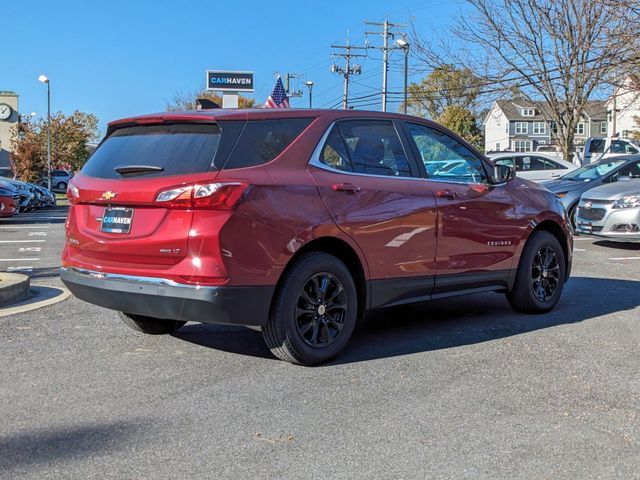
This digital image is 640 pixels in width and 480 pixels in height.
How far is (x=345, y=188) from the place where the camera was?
4961 millimetres

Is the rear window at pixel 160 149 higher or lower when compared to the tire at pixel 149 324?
higher

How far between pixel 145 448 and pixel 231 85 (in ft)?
61.1

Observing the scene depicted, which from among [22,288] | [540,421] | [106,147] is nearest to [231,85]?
[22,288]

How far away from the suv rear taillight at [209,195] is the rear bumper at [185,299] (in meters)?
0.51

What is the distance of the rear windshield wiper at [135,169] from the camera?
4628mm

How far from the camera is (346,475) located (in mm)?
3230

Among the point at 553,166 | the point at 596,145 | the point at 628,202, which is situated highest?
the point at 596,145

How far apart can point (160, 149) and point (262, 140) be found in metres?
0.70

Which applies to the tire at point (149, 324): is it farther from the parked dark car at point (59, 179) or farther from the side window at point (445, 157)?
the parked dark car at point (59, 179)

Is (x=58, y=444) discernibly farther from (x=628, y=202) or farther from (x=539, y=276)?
(x=628, y=202)

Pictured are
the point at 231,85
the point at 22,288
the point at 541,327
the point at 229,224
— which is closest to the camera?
the point at 229,224

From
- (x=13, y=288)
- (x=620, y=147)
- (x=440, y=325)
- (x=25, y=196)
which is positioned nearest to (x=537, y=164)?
(x=620, y=147)

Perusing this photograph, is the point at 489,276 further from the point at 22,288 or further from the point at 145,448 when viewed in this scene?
the point at 22,288

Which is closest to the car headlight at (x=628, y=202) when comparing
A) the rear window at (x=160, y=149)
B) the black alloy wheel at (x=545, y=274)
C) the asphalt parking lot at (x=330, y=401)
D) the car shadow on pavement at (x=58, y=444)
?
the black alloy wheel at (x=545, y=274)
